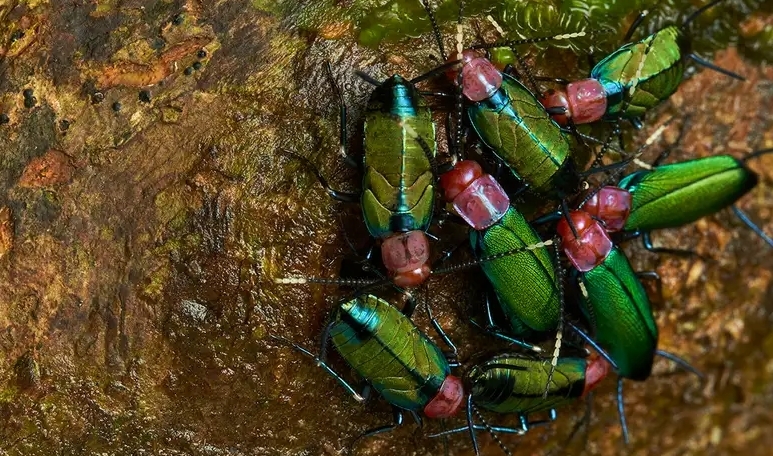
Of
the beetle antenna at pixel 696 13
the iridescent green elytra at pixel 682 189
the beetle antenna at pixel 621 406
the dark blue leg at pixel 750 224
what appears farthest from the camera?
the dark blue leg at pixel 750 224

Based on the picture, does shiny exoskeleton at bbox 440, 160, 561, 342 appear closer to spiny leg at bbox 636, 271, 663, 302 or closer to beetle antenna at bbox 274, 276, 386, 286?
beetle antenna at bbox 274, 276, 386, 286

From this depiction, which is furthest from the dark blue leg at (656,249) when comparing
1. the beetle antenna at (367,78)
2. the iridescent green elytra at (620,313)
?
the beetle antenna at (367,78)

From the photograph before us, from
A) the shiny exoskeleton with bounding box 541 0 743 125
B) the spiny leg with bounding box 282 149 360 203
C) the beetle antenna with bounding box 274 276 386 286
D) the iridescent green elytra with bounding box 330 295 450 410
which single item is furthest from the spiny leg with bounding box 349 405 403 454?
the shiny exoskeleton with bounding box 541 0 743 125

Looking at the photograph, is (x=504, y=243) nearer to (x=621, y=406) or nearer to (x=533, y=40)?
(x=533, y=40)

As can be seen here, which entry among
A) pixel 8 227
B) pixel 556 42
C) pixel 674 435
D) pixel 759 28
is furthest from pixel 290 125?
pixel 674 435

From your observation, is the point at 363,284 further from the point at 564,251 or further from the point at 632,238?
the point at 632,238

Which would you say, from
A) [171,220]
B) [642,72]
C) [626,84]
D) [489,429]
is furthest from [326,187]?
[642,72]

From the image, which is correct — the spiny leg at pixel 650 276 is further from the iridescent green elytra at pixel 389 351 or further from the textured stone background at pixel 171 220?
the textured stone background at pixel 171 220
